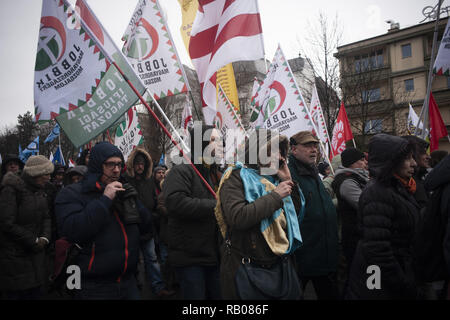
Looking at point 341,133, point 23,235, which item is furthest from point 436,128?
point 23,235

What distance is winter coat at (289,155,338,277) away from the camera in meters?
2.91

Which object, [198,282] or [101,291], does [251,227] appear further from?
[101,291]

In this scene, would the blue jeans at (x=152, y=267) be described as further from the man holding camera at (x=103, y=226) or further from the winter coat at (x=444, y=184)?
the winter coat at (x=444, y=184)

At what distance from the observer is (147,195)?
4914mm

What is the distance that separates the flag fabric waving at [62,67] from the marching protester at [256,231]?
2.03 metres

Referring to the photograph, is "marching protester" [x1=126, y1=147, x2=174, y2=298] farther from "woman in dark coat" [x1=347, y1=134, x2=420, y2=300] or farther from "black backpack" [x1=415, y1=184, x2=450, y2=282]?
"black backpack" [x1=415, y1=184, x2=450, y2=282]

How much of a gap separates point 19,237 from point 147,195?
77.2 inches

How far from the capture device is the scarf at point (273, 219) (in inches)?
85.4

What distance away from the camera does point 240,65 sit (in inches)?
1191

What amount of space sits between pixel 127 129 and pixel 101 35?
15.8ft

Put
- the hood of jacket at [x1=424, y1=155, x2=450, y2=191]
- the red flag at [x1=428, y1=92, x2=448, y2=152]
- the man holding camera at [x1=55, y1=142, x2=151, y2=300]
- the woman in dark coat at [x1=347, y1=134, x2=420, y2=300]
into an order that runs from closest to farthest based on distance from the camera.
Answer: the hood of jacket at [x1=424, y1=155, x2=450, y2=191] → the woman in dark coat at [x1=347, y1=134, x2=420, y2=300] → the man holding camera at [x1=55, y1=142, x2=151, y2=300] → the red flag at [x1=428, y1=92, x2=448, y2=152]

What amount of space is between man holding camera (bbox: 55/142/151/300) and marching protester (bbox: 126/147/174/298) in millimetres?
2200

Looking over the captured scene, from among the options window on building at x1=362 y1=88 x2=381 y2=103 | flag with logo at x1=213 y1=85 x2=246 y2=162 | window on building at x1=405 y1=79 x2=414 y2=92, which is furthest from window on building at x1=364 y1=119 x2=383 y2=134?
window on building at x1=405 y1=79 x2=414 y2=92
